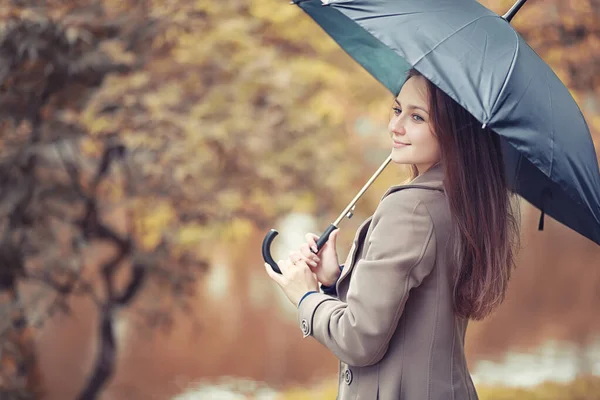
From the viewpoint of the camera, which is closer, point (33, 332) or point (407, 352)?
point (407, 352)

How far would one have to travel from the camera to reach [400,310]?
1326 mm

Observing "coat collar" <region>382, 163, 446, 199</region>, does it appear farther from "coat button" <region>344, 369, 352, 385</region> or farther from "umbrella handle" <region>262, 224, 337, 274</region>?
"coat button" <region>344, 369, 352, 385</region>

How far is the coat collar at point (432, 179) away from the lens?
139 centimetres

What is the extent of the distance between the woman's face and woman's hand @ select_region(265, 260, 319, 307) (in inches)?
11.8

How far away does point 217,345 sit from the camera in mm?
6371

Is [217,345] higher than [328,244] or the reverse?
higher

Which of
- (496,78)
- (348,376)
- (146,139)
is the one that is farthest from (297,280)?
(146,139)

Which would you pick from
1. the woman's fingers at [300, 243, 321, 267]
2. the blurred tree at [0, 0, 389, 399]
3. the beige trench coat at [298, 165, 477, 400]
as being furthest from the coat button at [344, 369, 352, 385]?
the blurred tree at [0, 0, 389, 399]

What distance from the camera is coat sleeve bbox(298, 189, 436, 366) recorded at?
131 centimetres

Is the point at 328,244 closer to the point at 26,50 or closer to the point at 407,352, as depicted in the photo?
the point at 407,352

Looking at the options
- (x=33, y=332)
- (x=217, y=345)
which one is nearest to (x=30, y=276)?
(x=33, y=332)

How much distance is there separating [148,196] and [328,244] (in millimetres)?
2672

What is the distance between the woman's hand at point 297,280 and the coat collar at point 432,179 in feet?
0.80

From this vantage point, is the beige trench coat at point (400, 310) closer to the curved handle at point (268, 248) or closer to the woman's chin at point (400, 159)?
the woman's chin at point (400, 159)
